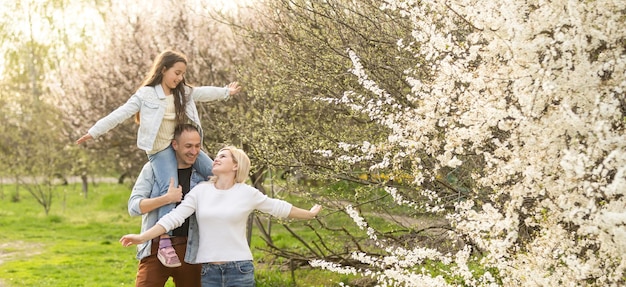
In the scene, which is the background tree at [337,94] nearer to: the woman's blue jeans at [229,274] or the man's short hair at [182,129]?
the man's short hair at [182,129]

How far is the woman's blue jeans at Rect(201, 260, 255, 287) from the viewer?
15.4ft

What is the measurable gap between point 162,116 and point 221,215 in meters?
1.06

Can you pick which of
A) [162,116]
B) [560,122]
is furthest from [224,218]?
[560,122]

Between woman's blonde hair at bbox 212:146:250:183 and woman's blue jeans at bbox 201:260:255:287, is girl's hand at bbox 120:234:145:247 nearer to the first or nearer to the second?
woman's blue jeans at bbox 201:260:255:287

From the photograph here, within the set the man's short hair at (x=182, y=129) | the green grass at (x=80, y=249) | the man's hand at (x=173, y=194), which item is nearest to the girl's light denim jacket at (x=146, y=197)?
the man's hand at (x=173, y=194)

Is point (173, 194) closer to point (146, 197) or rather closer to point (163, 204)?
point (163, 204)

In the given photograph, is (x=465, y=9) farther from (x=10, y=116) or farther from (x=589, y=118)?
(x=10, y=116)

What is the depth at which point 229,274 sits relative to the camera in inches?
185

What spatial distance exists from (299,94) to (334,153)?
644mm

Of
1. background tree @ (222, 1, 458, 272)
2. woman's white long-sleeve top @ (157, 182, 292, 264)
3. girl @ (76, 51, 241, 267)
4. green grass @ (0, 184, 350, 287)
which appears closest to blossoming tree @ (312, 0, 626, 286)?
woman's white long-sleeve top @ (157, 182, 292, 264)

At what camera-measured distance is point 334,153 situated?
7.44 metres

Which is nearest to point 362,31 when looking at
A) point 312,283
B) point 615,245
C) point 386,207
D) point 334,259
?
point 386,207

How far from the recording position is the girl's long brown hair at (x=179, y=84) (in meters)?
5.51

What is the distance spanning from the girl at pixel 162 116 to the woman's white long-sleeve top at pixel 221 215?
0.46 m
